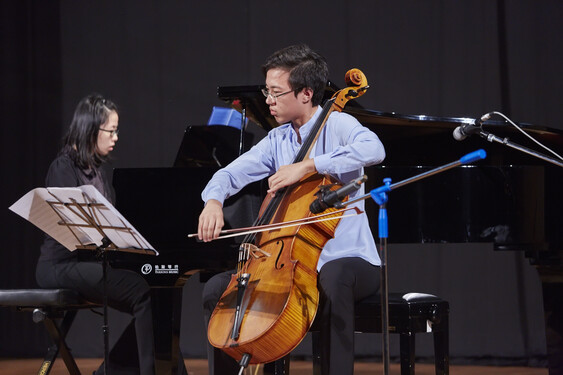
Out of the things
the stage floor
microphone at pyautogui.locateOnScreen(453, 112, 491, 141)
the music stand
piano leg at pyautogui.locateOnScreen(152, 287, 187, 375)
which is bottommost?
the stage floor

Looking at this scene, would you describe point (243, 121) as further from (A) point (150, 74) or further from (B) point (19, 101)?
(B) point (19, 101)

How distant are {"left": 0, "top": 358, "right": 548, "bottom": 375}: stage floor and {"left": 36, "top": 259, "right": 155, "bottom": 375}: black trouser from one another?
133cm

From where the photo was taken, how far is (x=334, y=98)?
237 centimetres

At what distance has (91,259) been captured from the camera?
317cm

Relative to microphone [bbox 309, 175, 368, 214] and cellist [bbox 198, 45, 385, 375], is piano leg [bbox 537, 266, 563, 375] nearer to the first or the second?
cellist [bbox 198, 45, 385, 375]

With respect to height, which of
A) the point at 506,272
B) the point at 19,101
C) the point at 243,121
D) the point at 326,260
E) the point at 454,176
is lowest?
the point at 506,272

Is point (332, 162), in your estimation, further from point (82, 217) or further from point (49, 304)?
point (49, 304)

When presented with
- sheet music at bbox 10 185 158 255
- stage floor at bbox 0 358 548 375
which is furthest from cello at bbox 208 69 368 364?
stage floor at bbox 0 358 548 375

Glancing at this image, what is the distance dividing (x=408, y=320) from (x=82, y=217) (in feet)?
3.94

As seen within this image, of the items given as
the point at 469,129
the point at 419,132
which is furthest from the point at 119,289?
the point at 469,129

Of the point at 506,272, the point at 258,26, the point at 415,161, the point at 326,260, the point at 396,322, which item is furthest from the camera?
the point at 258,26

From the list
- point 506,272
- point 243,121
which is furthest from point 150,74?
point 506,272

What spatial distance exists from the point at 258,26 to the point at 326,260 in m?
2.93

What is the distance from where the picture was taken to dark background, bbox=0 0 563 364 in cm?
445
